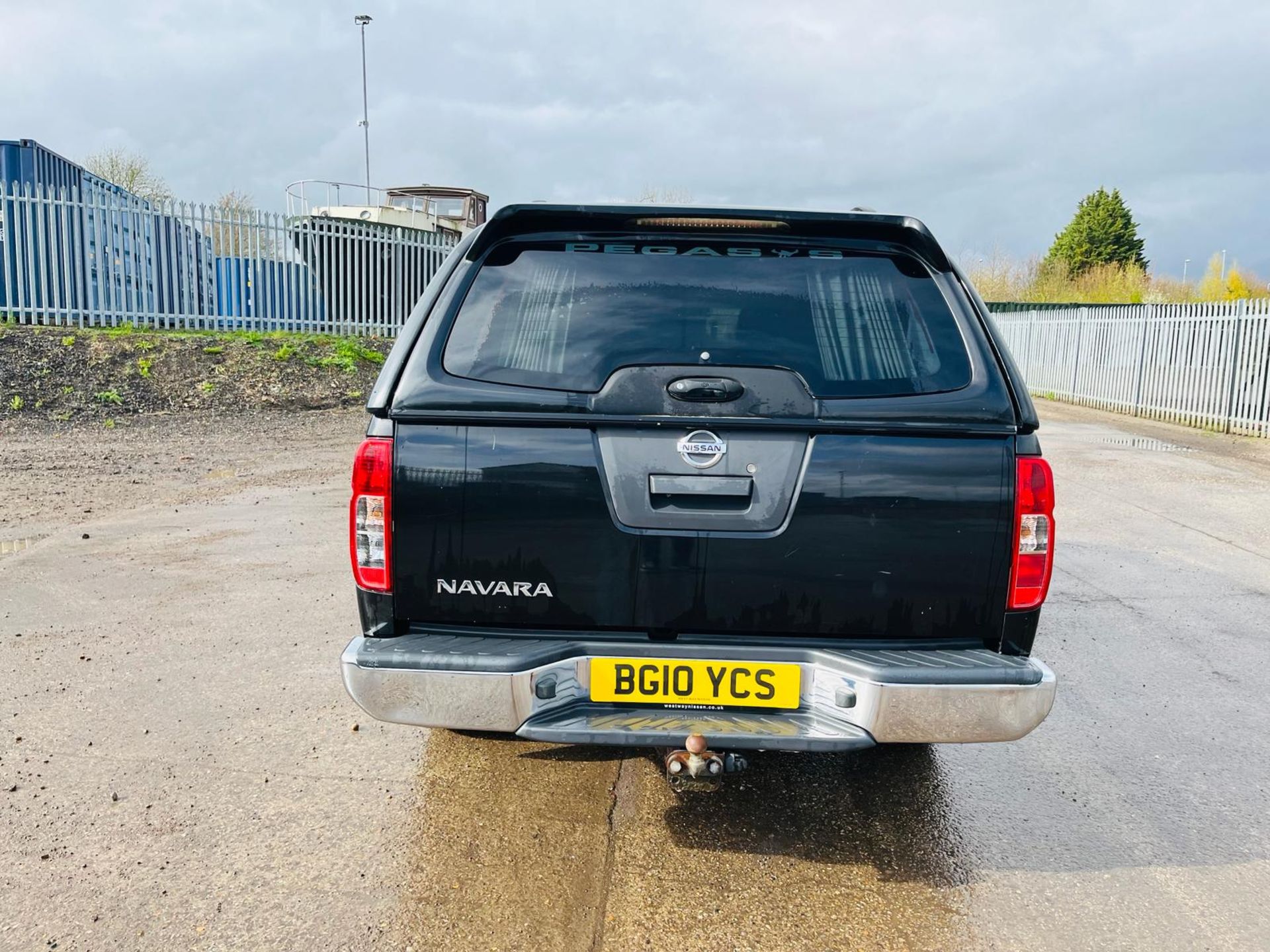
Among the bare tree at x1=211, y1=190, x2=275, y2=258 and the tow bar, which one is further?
the bare tree at x1=211, y1=190, x2=275, y2=258

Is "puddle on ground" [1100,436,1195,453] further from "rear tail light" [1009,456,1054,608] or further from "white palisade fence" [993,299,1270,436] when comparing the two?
"rear tail light" [1009,456,1054,608]

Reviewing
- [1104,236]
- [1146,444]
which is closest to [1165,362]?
[1146,444]

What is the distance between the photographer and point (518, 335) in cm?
278

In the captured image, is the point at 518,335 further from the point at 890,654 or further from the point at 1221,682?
the point at 1221,682

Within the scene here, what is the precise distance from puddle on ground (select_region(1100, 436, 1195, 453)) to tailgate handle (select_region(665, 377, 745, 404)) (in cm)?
1225

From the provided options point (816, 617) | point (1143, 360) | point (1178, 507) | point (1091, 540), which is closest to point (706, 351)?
point (816, 617)

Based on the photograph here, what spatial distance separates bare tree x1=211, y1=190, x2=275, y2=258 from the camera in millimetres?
16281

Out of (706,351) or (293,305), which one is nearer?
(706,351)

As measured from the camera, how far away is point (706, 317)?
2777mm

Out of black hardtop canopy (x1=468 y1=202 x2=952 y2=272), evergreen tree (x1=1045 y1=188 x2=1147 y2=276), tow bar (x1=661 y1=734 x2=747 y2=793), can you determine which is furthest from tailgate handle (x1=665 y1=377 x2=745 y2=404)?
evergreen tree (x1=1045 y1=188 x2=1147 y2=276)

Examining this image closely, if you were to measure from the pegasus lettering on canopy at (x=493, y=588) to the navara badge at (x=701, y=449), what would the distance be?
1.72ft

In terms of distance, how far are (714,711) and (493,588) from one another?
27.1 inches

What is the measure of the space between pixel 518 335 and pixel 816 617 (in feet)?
3.80

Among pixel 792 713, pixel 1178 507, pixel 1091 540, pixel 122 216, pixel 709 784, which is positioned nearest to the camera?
pixel 792 713
